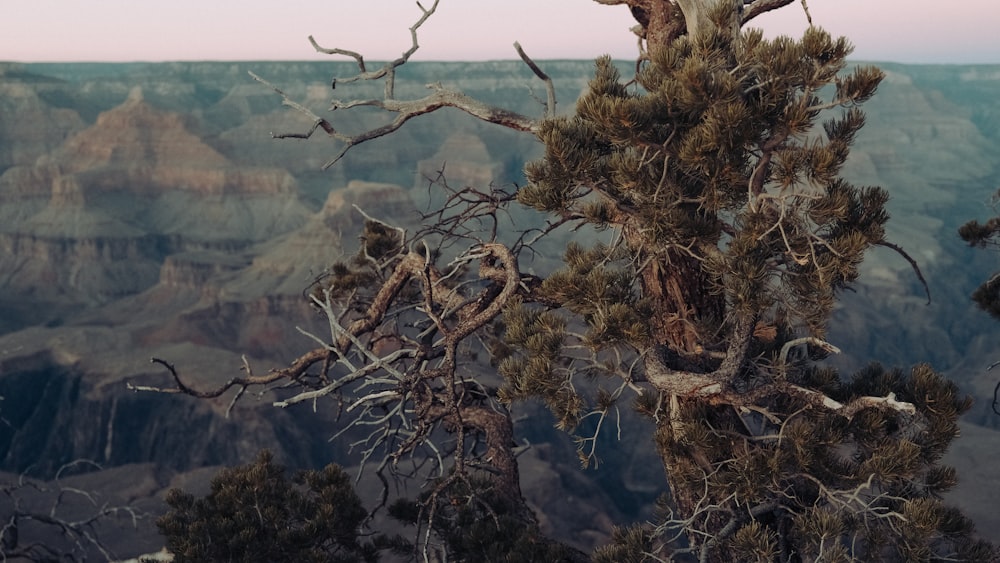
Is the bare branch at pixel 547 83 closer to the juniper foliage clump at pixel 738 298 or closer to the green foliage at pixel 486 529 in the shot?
the juniper foliage clump at pixel 738 298

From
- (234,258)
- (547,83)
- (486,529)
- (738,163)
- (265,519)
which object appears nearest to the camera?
(738,163)

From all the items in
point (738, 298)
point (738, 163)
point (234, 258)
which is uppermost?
point (738, 163)

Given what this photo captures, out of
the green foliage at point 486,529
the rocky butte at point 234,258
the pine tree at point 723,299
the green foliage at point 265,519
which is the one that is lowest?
the rocky butte at point 234,258

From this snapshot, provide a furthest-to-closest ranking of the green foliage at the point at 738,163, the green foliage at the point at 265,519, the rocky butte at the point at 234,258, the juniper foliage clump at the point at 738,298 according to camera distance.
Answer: the rocky butte at the point at 234,258, the green foliage at the point at 265,519, the juniper foliage clump at the point at 738,298, the green foliage at the point at 738,163

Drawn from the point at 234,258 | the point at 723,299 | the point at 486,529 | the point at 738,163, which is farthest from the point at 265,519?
the point at 234,258

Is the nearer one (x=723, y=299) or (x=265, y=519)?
(x=723, y=299)

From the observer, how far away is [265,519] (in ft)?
25.4

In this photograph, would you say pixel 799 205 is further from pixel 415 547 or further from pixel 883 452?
pixel 415 547

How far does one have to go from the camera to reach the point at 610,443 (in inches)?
2569

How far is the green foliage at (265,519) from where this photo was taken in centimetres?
756

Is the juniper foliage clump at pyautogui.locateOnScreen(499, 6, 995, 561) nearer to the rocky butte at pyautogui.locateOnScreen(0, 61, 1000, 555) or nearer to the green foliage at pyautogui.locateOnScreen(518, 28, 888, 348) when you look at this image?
the green foliage at pyautogui.locateOnScreen(518, 28, 888, 348)

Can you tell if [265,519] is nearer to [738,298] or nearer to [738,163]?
[738,298]

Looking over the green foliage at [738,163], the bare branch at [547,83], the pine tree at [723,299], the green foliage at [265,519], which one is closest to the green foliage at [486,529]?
the pine tree at [723,299]

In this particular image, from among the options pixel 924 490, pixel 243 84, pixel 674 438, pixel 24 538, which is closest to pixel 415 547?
pixel 674 438
